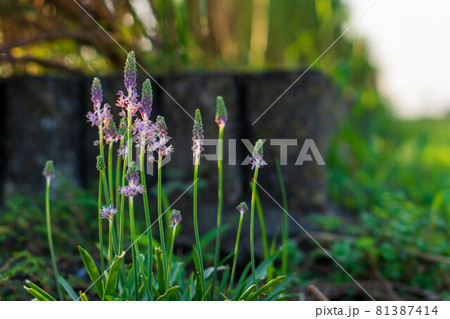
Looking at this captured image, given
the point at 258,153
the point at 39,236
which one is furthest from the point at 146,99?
the point at 39,236

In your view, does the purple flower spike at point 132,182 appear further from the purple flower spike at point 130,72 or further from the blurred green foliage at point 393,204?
the blurred green foliage at point 393,204

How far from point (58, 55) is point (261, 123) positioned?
1.34 meters

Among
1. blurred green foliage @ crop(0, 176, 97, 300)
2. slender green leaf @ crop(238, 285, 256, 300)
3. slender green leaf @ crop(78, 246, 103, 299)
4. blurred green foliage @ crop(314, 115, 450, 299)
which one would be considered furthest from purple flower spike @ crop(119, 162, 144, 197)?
blurred green foliage @ crop(314, 115, 450, 299)

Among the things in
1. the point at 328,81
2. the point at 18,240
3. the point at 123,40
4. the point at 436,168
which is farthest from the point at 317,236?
the point at 436,168

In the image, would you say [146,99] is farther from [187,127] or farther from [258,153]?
[187,127]

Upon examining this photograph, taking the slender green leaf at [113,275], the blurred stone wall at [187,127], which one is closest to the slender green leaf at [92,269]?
the slender green leaf at [113,275]

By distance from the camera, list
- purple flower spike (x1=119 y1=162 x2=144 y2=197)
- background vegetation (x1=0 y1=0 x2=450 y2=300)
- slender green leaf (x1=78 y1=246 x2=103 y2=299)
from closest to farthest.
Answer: purple flower spike (x1=119 y1=162 x2=144 y2=197) → slender green leaf (x1=78 y1=246 x2=103 y2=299) → background vegetation (x1=0 y1=0 x2=450 y2=300)

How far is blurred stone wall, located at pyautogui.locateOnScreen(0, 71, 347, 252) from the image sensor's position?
6.94 feet

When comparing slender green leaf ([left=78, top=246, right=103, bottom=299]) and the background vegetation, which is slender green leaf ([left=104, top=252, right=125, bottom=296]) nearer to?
slender green leaf ([left=78, top=246, right=103, bottom=299])

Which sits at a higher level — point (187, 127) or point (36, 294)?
point (187, 127)

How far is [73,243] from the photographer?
1572 millimetres

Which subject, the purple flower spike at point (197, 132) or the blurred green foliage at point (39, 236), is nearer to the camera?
the purple flower spike at point (197, 132)

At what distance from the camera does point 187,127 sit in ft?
6.98

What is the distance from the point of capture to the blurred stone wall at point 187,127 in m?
2.12
